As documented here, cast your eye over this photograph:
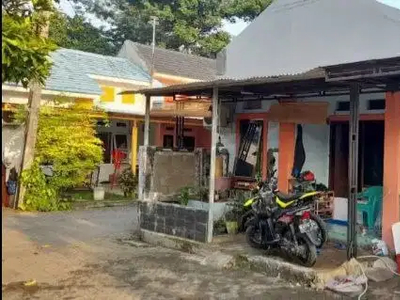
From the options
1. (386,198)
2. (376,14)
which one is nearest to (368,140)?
(386,198)

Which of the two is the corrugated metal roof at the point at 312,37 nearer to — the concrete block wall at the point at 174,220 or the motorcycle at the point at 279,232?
the motorcycle at the point at 279,232

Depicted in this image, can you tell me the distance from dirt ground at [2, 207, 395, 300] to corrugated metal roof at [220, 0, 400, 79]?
4913 millimetres

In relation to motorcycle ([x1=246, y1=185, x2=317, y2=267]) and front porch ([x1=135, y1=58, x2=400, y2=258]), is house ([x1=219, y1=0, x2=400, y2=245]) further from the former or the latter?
motorcycle ([x1=246, y1=185, x2=317, y2=267])

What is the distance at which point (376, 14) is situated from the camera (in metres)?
9.34

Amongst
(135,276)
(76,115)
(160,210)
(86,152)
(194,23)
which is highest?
(194,23)

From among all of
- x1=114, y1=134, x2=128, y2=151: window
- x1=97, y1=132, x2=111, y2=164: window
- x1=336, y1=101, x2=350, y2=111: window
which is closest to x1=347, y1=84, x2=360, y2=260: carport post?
x1=336, y1=101, x2=350, y2=111: window

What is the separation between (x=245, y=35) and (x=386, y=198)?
234 inches

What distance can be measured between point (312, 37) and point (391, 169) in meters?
3.81

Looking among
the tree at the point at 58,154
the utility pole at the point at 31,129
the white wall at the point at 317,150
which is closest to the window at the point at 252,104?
the white wall at the point at 317,150

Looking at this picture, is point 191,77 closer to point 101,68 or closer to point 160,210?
point 101,68

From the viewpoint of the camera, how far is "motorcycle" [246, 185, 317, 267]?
7.12 m

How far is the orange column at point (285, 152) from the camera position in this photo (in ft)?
34.9

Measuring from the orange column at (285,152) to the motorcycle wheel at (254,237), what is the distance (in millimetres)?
2761

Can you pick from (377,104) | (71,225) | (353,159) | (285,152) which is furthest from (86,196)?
(353,159)
